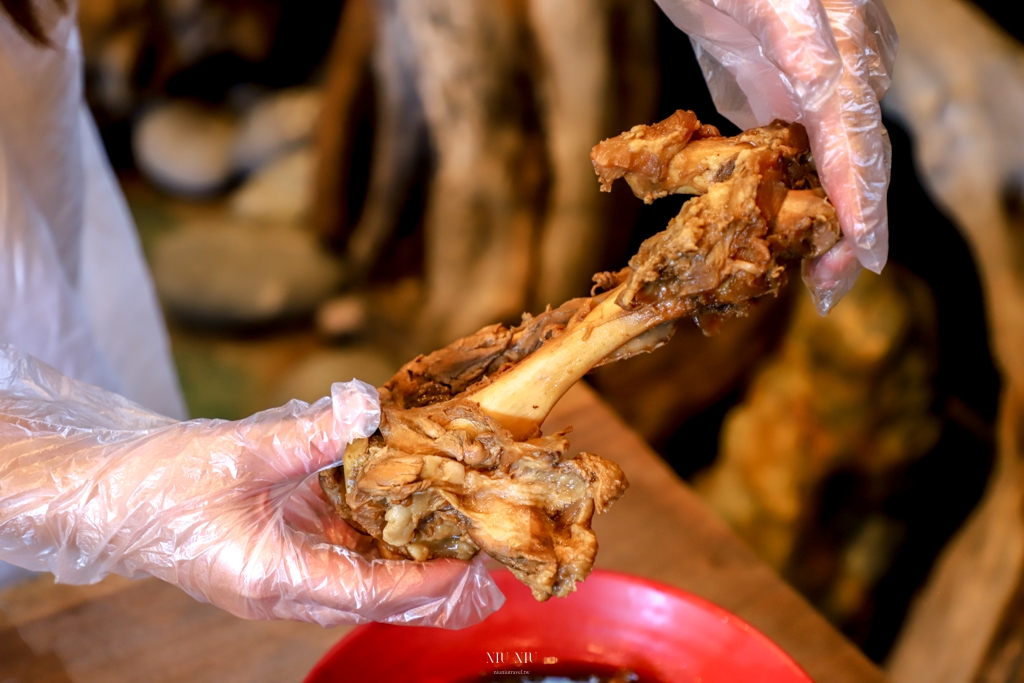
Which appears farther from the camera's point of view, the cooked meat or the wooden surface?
the wooden surface

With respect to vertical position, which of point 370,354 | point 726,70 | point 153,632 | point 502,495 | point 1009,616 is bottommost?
point 1009,616

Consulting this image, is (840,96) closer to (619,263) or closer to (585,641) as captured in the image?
(585,641)

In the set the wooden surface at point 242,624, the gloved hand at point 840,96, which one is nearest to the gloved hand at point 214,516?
the wooden surface at point 242,624

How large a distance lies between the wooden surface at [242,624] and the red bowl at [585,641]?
0.22 metres

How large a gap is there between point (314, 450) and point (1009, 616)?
1.67 m

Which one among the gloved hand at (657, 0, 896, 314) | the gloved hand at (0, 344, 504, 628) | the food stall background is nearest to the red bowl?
the gloved hand at (0, 344, 504, 628)

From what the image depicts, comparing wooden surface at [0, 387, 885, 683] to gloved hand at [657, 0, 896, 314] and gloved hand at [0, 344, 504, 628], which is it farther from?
gloved hand at [657, 0, 896, 314]

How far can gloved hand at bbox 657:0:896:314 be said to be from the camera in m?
0.87

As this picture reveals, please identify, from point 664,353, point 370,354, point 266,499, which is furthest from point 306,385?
point 266,499

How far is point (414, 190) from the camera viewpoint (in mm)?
2947

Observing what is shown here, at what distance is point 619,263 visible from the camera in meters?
2.50

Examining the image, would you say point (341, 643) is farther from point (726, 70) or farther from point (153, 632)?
point (726, 70)

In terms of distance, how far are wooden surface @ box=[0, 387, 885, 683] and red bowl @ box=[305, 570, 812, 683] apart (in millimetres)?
219

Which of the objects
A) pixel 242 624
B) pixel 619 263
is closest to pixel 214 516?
pixel 242 624
